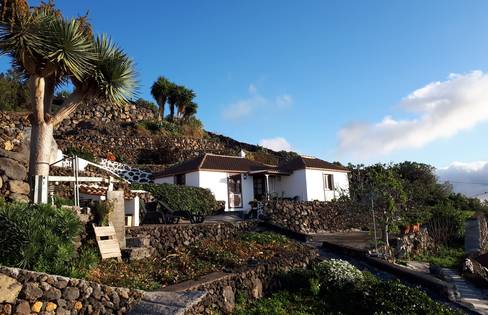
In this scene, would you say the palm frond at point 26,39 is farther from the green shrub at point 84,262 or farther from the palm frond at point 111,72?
the green shrub at point 84,262

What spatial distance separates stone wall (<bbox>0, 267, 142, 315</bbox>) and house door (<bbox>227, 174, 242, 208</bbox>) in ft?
64.4

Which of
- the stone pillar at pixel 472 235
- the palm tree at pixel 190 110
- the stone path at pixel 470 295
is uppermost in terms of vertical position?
the palm tree at pixel 190 110

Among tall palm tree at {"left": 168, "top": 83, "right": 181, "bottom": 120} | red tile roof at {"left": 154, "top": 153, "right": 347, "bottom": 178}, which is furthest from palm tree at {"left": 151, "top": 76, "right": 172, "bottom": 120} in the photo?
red tile roof at {"left": 154, "top": 153, "right": 347, "bottom": 178}

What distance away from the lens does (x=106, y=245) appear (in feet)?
34.4

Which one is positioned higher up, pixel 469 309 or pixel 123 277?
pixel 123 277

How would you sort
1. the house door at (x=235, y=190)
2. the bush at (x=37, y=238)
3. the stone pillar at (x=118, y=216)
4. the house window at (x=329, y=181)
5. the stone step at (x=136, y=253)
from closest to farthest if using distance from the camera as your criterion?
the bush at (x=37, y=238)
the stone step at (x=136, y=253)
the stone pillar at (x=118, y=216)
the house door at (x=235, y=190)
the house window at (x=329, y=181)

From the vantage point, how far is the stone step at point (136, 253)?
10.8 metres

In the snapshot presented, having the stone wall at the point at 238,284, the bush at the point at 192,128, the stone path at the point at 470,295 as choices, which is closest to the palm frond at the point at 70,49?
the stone wall at the point at 238,284

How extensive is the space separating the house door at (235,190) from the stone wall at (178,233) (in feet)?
33.8

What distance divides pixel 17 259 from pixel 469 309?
10711mm

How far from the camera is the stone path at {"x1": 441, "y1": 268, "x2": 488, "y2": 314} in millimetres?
11734

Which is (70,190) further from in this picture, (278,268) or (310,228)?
(310,228)

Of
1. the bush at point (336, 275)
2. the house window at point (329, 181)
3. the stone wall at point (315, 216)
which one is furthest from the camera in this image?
the house window at point (329, 181)

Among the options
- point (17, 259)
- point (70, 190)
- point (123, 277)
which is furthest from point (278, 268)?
point (70, 190)
